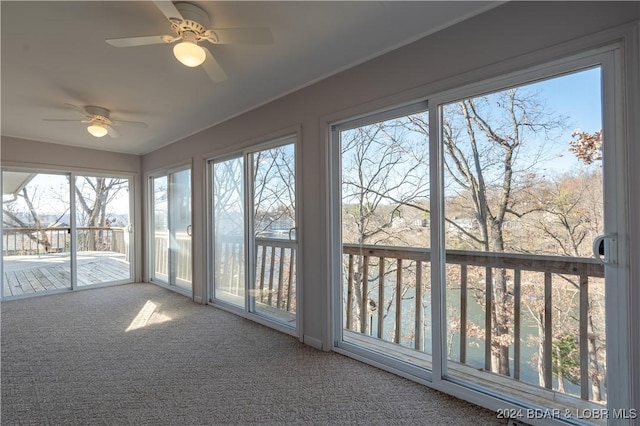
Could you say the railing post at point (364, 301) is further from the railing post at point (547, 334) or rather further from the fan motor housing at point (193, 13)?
the fan motor housing at point (193, 13)

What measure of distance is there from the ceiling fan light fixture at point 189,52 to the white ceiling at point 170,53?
0.72 feet

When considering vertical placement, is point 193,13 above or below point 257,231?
above

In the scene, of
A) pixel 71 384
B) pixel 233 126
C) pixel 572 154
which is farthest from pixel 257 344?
pixel 572 154

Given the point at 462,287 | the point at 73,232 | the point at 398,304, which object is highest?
the point at 73,232

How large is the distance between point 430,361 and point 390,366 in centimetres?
30

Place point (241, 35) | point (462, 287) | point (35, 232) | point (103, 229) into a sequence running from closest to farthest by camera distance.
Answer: point (241, 35) → point (462, 287) → point (35, 232) → point (103, 229)

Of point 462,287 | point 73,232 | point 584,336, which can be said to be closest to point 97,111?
point 73,232

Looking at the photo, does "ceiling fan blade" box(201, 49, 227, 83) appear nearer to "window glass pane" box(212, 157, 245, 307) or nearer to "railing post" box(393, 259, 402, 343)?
"window glass pane" box(212, 157, 245, 307)

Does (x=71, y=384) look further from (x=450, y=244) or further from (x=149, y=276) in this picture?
(x=149, y=276)

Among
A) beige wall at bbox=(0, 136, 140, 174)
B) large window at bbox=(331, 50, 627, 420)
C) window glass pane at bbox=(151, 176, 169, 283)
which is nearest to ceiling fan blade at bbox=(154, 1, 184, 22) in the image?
large window at bbox=(331, 50, 627, 420)

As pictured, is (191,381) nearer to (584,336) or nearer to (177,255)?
(584,336)

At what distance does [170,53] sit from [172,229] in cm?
325

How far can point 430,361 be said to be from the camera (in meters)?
2.21

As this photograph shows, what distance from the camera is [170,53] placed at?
88.0 inches
